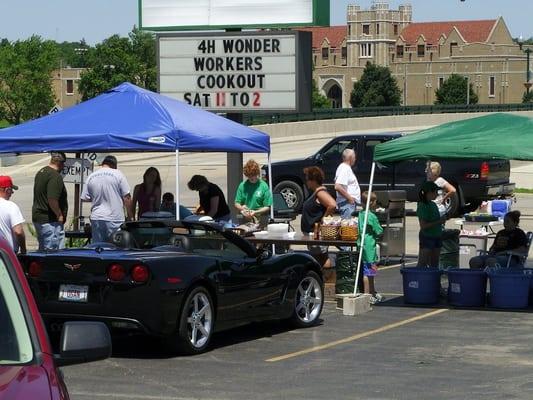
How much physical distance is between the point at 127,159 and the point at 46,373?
45225 millimetres

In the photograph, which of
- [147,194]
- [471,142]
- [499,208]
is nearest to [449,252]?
[499,208]

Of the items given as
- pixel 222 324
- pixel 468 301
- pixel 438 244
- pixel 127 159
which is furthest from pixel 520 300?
pixel 127 159

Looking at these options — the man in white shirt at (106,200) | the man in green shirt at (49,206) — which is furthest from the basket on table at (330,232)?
the man in green shirt at (49,206)

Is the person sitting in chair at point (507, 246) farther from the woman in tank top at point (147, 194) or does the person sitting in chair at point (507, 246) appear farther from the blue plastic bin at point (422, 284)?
the woman in tank top at point (147, 194)

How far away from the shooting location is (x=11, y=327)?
514cm

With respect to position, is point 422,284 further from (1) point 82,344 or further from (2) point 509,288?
(1) point 82,344

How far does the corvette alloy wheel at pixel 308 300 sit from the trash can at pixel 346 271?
4.96ft

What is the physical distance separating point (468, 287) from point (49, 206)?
5.23 metres

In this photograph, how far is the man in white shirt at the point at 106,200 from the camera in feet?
50.5

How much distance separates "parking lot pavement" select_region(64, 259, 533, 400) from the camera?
986cm

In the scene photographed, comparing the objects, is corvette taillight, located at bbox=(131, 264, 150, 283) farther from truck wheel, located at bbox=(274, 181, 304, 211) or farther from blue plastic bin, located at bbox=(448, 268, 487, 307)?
truck wheel, located at bbox=(274, 181, 304, 211)

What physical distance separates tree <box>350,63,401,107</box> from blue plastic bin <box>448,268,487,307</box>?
15386cm

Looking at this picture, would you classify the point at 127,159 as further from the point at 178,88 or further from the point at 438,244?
the point at 438,244

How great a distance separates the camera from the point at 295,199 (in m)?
28.6
